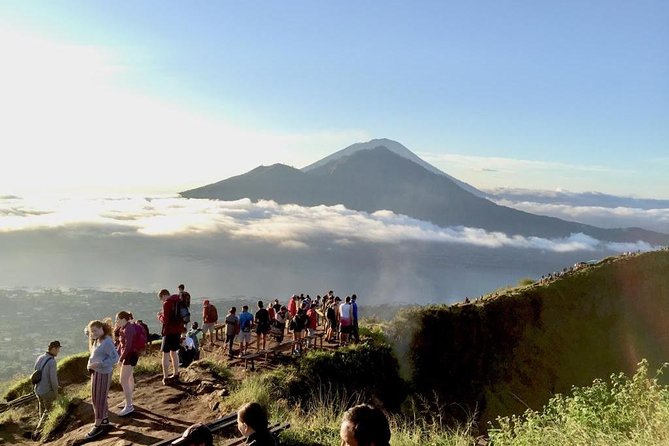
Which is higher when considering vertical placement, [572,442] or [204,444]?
[204,444]

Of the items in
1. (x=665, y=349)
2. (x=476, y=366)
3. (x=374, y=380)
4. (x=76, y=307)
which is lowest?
(x=76, y=307)

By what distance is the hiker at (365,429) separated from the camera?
378cm

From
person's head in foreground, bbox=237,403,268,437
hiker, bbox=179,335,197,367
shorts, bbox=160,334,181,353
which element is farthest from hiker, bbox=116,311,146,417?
person's head in foreground, bbox=237,403,268,437

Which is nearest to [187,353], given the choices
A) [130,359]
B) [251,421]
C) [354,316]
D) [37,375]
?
[37,375]

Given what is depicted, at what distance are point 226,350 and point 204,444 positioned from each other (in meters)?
12.9

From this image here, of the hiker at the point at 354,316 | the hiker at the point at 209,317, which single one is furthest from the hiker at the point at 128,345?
the hiker at the point at 354,316

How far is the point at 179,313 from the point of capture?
10.2 metres

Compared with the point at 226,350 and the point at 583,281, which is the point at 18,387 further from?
the point at 583,281

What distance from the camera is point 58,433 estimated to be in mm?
9461

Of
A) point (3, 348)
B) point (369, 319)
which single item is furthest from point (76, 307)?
point (369, 319)

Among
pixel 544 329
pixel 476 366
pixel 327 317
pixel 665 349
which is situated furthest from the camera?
pixel 665 349

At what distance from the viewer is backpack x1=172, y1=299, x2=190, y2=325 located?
10117 millimetres

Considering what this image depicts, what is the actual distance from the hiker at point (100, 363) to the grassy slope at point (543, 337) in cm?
1672

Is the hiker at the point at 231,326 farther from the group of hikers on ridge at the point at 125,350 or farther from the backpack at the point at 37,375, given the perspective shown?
the backpack at the point at 37,375
